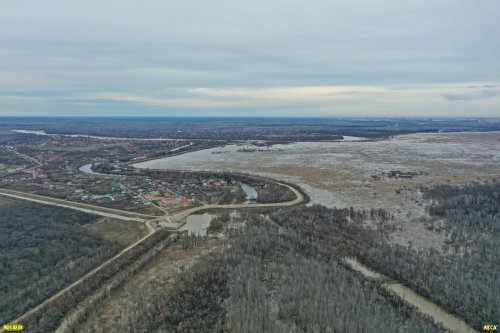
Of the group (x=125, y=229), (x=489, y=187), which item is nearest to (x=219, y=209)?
(x=125, y=229)

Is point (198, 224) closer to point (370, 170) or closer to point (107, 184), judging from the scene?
point (107, 184)

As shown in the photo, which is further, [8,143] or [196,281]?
[8,143]

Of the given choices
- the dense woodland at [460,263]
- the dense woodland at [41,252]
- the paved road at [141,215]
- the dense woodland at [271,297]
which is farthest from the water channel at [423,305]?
the dense woodland at [41,252]

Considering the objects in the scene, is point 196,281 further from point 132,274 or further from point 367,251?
point 367,251

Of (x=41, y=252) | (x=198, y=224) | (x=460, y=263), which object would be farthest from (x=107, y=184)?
(x=460, y=263)

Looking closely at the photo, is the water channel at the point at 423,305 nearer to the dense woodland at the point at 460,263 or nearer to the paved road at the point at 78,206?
the dense woodland at the point at 460,263

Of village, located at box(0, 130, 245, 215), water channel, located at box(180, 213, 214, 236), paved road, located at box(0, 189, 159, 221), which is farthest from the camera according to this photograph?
village, located at box(0, 130, 245, 215)

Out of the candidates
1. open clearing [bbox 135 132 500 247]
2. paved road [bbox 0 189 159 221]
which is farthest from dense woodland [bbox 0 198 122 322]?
open clearing [bbox 135 132 500 247]

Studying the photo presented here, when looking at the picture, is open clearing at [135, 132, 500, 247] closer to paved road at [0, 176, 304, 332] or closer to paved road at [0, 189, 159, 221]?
paved road at [0, 176, 304, 332]
